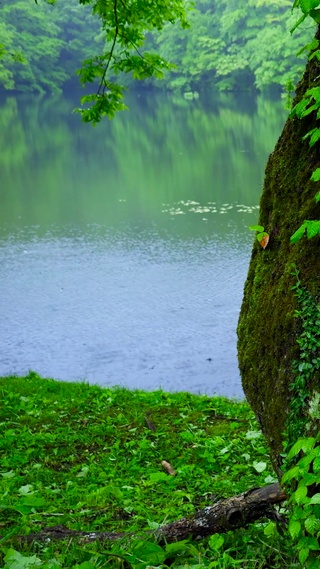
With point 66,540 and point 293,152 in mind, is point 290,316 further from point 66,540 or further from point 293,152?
point 66,540

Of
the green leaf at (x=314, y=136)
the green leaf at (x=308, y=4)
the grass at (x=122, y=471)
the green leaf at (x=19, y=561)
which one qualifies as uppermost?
the green leaf at (x=308, y=4)

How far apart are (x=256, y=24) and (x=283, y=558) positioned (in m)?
64.4

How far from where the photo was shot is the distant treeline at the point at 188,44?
59.8 metres

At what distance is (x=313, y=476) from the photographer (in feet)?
7.21

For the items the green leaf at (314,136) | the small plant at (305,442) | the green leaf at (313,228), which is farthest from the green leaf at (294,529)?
the green leaf at (314,136)

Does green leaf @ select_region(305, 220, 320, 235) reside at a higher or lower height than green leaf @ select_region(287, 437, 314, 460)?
higher

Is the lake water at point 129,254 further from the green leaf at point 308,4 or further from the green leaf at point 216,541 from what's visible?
the green leaf at point 308,4

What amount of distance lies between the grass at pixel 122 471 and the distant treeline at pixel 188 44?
53112 mm

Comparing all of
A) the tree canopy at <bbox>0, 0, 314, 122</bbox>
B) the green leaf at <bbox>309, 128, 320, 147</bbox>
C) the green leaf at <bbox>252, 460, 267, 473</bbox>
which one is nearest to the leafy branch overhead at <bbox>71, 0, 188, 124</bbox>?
the green leaf at <bbox>252, 460, 267, 473</bbox>

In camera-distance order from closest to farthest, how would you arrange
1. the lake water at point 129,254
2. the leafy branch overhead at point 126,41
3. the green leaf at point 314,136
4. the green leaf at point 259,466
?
the green leaf at point 314,136 → the green leaf at point 259,466 → the leafy branch overhead at point 126,41 → the lake water at point 129,254

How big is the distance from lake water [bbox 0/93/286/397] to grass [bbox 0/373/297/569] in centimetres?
403

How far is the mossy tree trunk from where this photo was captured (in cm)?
278

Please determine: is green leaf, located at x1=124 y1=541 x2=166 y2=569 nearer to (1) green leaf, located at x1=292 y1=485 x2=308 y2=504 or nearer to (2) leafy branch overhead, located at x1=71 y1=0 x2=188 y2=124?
(1) green leaf, located at x1=292 y1=485 x2=308 y2=504

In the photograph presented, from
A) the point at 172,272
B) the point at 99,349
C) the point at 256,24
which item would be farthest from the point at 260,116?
the point at 99,349
